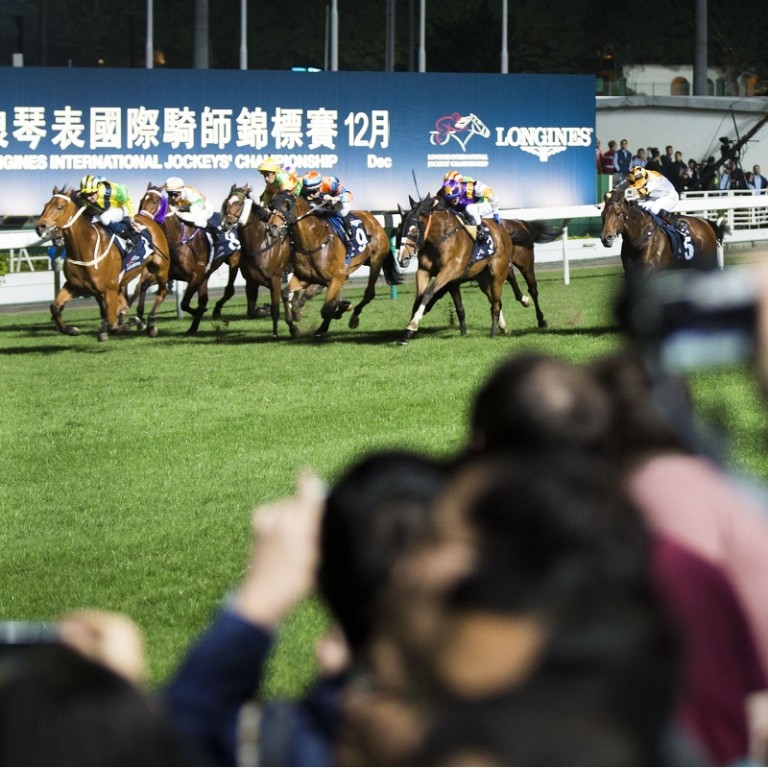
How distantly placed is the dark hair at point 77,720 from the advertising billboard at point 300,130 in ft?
86.1

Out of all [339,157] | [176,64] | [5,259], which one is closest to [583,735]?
[5,259]

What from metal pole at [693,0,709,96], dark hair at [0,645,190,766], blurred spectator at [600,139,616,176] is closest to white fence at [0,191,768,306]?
blurred spectator at [600,139,616,176]

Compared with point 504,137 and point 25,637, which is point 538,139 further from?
point 25,637

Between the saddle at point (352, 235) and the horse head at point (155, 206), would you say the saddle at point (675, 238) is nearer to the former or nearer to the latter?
the saddle at point (352, 235)

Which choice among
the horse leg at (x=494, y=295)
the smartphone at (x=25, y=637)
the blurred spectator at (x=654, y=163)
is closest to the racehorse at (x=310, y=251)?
the horse leg at (x=494, y=295)

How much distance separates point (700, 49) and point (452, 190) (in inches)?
1154

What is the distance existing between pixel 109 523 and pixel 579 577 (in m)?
6.55

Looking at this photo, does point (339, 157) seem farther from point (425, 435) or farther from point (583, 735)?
point (583, 735)

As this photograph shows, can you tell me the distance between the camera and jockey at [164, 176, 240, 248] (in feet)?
64.2

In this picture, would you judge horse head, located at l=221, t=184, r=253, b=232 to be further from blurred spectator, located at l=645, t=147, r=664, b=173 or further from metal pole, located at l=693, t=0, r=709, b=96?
metal pole, located at l=693, t=0, r=709, b=96

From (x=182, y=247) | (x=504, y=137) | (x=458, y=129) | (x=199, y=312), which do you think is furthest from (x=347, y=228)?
(x=504, y=137)

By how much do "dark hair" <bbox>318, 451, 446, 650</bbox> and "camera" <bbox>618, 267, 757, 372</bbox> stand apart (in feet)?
1.10

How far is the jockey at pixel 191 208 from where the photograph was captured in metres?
19.6

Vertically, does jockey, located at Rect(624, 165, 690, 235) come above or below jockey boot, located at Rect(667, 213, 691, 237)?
above
